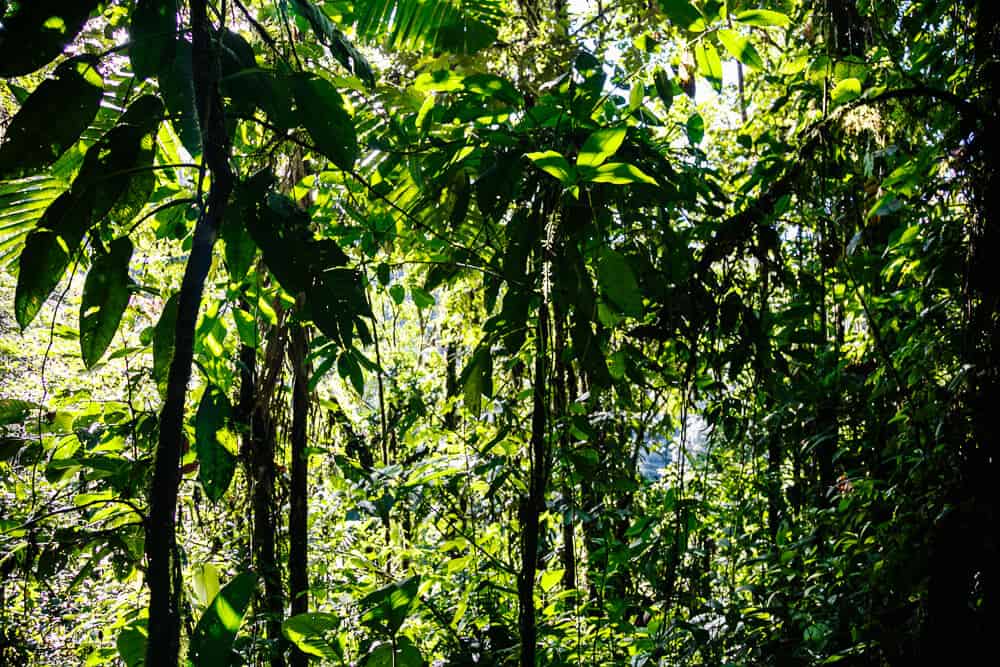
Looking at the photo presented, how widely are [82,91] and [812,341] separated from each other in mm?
1737

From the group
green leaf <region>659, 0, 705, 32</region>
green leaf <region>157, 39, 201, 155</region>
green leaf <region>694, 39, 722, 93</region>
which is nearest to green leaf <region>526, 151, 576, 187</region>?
green leaf <region>659, 0, 705, 32</region>

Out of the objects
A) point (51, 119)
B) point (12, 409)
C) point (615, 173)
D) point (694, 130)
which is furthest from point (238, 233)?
point (694, 130)

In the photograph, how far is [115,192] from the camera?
2.62 feet

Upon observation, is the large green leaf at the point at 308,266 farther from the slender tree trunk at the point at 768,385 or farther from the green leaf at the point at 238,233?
the slender tree trunk at the point at 768,385

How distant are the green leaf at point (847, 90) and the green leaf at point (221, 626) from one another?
140 cm

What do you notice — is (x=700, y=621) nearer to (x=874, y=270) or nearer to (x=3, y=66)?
(x=874, y=270)

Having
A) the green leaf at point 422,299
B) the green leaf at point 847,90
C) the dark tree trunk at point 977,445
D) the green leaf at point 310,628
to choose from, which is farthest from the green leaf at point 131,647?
the green leaf at point 847,90

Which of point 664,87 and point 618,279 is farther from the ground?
point 664,87

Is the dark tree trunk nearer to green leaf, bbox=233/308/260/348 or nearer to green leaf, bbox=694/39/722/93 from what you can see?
green leaf, bbox=694/39/722/93

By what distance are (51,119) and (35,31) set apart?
0.10m

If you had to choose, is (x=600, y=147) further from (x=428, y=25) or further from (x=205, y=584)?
(x=205, y=584)

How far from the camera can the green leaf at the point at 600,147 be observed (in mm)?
1042

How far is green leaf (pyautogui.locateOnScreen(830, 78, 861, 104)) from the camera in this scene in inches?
54.7

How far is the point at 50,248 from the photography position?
77cm
